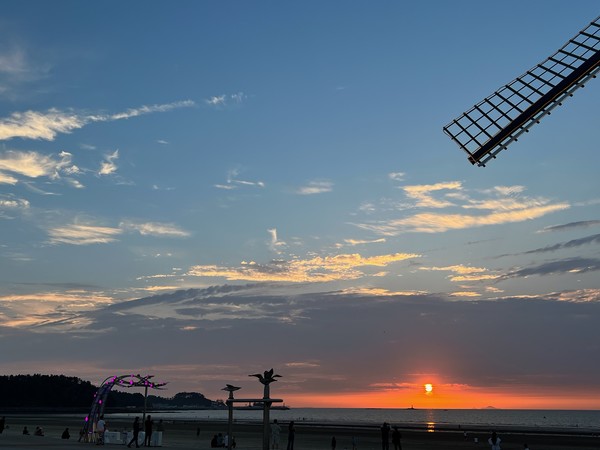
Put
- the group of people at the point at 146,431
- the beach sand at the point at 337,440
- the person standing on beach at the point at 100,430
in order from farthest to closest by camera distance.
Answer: the beach sand at the point at 337,440 → the person standing on beach at the point at 100,430 → the group of people at the point at 146,431

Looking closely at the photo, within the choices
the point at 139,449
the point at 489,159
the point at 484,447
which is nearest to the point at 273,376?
the point at 139,449

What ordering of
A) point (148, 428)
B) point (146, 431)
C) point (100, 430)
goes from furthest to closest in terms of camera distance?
point (100, 430) → point (146, 431) → point (148, 428)

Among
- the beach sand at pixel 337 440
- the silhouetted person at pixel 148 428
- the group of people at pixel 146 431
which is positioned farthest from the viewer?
the beach sand at pixel 337 440

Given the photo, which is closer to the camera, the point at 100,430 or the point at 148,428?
the point at 148,428

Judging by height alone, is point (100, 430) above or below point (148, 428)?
below

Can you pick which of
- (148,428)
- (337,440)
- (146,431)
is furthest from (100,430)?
(337,440)

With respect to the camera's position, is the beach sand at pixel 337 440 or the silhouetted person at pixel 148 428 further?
the beach sand at pixel 337 440

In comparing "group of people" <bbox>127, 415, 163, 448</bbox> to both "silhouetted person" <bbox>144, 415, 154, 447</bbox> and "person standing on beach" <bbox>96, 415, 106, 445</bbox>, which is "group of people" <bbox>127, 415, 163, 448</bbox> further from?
"person standing on beach" <bbox>96, 415, 106, 445</bbox>

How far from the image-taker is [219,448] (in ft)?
141

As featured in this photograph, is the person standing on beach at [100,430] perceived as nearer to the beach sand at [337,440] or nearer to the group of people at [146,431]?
the beach sand at [337,440]

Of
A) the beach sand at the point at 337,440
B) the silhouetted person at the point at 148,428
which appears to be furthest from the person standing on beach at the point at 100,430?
the silhouetted person at the point at 148,428

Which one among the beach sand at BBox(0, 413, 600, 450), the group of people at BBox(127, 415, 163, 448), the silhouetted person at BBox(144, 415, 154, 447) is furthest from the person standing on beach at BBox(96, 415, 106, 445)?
the silhouetted person at BBox(144, 415, 154, 447)

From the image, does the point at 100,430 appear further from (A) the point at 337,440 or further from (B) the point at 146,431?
(A) the point at 337,440

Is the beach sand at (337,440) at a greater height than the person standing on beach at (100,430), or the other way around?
the person standing on beach at (100,430)
